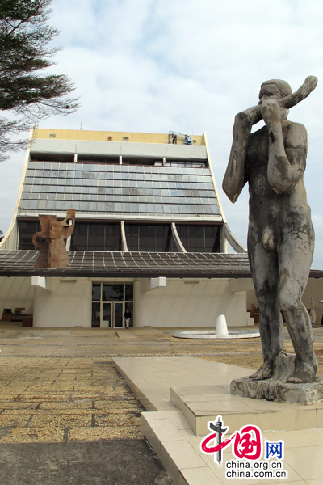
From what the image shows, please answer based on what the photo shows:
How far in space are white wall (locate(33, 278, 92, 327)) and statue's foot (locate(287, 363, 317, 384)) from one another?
23.3 meters

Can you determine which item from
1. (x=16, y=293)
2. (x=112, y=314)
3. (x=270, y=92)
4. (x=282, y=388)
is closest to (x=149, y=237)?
(x=112, y=314)

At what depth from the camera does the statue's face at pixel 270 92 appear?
3.99m

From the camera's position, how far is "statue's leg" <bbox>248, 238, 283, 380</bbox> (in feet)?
12.6

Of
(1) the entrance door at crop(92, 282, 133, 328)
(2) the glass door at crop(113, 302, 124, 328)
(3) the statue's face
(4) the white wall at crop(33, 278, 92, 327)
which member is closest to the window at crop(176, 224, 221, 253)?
(1) the entrance door at crop(92, 282, 133, 328)

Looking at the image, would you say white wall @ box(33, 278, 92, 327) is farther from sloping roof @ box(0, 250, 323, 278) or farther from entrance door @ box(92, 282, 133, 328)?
sloping roof @ box(0, 250, 323, 278)

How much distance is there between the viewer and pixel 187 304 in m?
27.3

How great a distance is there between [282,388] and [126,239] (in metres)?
32.1

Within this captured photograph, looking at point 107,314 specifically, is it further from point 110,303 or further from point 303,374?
point 303,374

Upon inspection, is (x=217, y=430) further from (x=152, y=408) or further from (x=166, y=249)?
(x=166, y=249)

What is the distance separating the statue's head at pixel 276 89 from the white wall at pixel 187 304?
2340 cm

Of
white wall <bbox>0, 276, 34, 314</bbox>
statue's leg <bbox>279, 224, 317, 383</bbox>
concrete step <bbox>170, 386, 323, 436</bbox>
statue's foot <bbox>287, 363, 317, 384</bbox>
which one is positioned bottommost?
white wall <bbox>0, 276, 34, 314</bbox>

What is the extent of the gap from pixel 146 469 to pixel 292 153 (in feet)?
8.96

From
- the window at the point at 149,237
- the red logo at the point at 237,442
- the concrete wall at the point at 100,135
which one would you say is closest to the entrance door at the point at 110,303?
the window at the point at 149,237

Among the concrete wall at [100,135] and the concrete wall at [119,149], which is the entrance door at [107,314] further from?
the concrete wall at [100,135]
